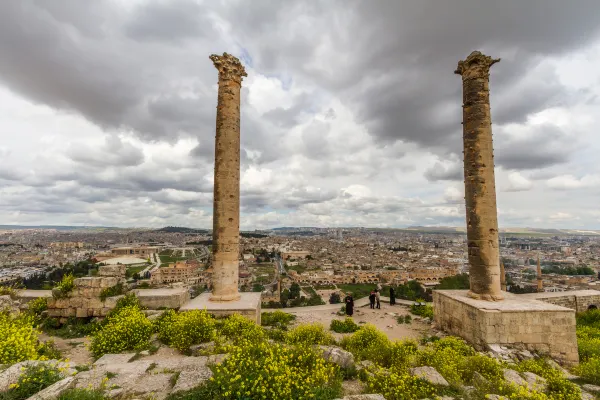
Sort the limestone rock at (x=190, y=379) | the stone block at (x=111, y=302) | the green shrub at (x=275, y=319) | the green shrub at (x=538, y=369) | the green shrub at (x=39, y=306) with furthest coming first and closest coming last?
the green shrub at (x=275, y=319) < the green shrub at (x=39, y=306) < the stone block at (x=111, y=302) < the green shrub at (x=538, y=369) < the limestone rock at (x=190, y=379)

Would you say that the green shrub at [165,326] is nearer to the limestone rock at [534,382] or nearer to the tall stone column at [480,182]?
the limestone rock at [534,382]

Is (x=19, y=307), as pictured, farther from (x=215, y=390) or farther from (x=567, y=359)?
(x=567, y=359)

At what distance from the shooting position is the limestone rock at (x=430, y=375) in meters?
5.21

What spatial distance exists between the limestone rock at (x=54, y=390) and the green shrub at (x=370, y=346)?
5.15m

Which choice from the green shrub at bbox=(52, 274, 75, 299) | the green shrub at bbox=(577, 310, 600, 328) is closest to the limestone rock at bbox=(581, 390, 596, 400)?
the green shrub at bbox=(577, 310, 600, 328)

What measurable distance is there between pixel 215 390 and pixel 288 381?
106 cm

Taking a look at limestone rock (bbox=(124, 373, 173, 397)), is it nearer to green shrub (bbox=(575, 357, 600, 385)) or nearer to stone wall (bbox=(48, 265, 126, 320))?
stone wall (bbox=(48, 265, 126, 320))

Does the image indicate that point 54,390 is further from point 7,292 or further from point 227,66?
point 227,66

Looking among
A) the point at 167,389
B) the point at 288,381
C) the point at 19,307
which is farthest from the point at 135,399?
the point at 19,307

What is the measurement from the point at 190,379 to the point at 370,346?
418 centimetres

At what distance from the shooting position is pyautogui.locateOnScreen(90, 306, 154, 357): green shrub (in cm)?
710

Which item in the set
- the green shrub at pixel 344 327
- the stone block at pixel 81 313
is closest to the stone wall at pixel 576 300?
the green shrub at pixel 344 327

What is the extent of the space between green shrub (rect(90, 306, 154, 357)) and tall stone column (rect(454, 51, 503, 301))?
401 inches

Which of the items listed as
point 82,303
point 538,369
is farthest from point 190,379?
point 538,369
